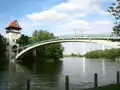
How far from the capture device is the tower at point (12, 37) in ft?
333

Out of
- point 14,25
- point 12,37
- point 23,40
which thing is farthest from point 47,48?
point 14,25

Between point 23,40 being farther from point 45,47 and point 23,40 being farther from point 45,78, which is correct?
point 45,78

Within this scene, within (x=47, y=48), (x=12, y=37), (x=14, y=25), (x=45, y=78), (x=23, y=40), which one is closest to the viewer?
(x=45, y=78)

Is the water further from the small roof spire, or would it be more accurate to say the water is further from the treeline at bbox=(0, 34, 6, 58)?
the small roof spire

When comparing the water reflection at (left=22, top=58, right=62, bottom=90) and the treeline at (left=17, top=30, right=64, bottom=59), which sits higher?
the treeline at (left=17, top=30, right=64, bottom=59)

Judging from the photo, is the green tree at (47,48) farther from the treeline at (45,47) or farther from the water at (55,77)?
the water at (55,77)

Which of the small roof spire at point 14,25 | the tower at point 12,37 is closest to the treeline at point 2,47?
the tower at point 12,37

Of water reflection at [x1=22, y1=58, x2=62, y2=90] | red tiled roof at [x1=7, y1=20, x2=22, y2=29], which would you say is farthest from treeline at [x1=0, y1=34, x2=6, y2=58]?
water reflection at [x1=22, y1=58, x2=62, y2=90]

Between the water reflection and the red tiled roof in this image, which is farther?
the red tiled roof

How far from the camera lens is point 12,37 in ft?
345

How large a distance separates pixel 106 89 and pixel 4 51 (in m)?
89.3

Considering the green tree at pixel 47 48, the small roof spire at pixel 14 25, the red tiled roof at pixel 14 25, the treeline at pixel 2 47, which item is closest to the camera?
the treeline at pixel 2 47

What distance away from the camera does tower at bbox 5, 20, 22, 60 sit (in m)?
102

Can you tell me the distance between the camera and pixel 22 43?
341 ft
